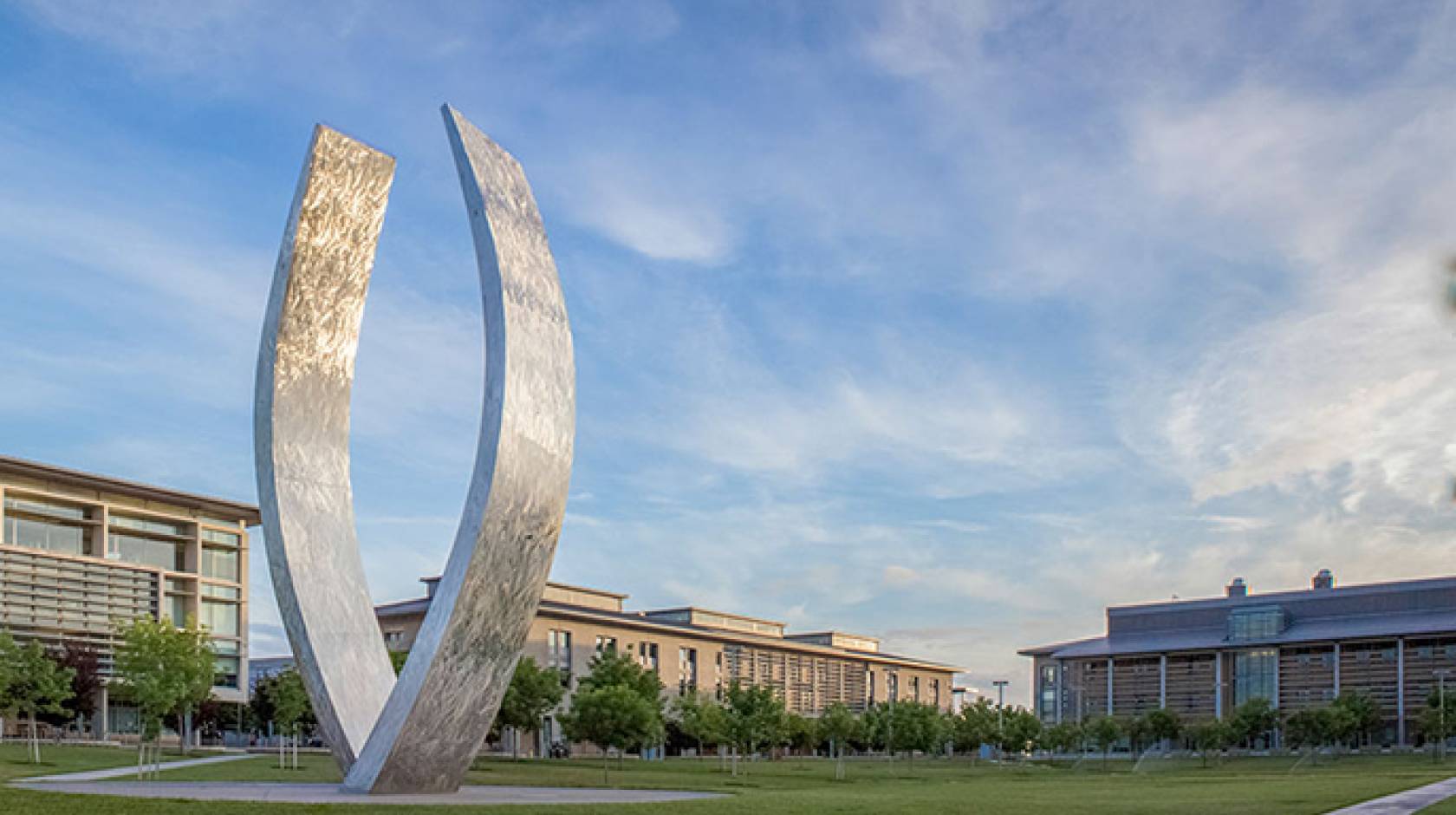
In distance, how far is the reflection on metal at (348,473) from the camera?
893 inches

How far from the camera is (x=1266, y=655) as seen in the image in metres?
89.9

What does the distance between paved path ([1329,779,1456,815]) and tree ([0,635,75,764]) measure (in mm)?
38334

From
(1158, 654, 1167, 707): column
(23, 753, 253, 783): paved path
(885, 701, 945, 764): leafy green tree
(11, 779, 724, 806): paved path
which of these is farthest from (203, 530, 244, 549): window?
(1158, 654, 1167, 707): column

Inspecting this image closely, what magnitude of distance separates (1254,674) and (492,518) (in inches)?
3127

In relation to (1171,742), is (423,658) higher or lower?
higher

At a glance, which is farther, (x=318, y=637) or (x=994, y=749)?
(x=994, y=749)

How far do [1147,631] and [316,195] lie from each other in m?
88.6

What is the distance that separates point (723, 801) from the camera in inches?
1000

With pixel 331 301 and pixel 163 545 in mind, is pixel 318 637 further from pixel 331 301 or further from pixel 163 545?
pixel 163 545

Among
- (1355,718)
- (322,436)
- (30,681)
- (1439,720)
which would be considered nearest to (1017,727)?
(1355,718)

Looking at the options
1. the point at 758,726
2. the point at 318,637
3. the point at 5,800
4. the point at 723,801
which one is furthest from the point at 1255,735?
the point at 5,800

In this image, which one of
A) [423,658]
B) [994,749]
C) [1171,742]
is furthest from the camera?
[994,749]

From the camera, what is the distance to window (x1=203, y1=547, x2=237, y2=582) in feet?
269

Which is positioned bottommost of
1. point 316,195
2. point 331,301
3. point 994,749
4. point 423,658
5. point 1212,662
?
point 994,749
